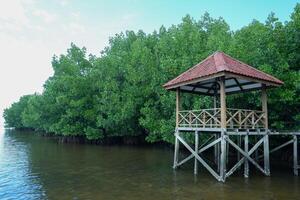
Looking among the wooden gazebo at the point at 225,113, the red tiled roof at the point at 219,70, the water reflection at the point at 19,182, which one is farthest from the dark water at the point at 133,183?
the red tiled roof at the point at 219,70

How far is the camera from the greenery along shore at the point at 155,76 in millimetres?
17688

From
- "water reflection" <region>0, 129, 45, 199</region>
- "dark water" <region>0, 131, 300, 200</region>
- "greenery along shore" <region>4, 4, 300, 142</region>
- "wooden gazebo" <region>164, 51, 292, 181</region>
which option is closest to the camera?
"dark water" <region>0, 131, 300, 200</region>

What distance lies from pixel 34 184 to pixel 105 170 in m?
4.47

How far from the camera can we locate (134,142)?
34.0 metres

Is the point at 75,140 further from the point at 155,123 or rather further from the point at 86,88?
the point at 155,123

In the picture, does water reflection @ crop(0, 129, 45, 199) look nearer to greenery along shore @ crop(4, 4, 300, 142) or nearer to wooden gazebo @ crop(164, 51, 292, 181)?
wooden gazebo @ crop(164, 51, 292, 181)

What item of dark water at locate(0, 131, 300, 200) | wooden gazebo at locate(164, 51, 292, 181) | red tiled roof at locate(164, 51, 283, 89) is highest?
red tiled roof at locate(164, 51, 283, 89)

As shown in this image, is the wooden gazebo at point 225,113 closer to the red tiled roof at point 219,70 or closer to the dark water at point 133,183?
the red tiled roof at point 219,70

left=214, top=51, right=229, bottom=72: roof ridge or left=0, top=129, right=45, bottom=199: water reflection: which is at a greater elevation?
left=214, top=51, right=229, bottom=72: roof ridge

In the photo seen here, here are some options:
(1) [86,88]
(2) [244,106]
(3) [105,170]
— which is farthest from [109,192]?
(1) [86,88]

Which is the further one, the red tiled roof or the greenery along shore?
the greenery along shore

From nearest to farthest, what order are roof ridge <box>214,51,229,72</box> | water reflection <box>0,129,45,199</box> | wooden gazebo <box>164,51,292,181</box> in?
1. water reflection <box>0,129,45,199</box>
2. roof ridge <box>214,51,229,72</box>
3. wooden gazebo <box>164,51,292,181</box>

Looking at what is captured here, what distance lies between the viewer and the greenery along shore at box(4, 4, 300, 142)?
696 inches

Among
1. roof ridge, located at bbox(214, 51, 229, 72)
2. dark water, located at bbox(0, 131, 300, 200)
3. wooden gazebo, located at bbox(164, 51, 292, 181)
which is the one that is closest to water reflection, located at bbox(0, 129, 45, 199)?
dark water, located at bbox(0, 131, 300, 200)
